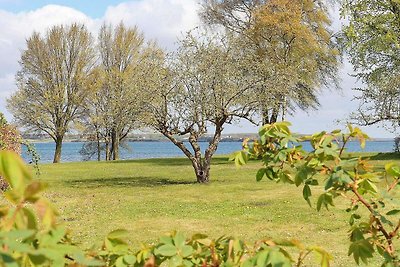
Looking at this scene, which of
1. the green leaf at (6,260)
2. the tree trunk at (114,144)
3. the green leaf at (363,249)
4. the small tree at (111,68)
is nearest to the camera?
the green leaf at (6,260)

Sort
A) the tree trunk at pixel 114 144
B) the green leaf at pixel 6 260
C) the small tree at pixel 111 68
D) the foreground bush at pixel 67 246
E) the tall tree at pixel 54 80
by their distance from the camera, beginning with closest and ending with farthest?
the green leaf at pixel 6 260
the foreground bush at pixel 67 246
the tall tree at pixel 54 80
the small tree at pixel 111 68
the tree trunk at pixel 114 144

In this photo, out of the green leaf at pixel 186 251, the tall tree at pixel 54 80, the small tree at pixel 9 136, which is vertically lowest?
the green leaf at pixel 186 251

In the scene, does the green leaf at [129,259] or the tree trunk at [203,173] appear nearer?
the green leaf at [129,259]

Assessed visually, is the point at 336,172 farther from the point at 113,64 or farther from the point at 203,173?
the point at 113,64

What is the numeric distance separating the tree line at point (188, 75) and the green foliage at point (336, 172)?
15.3 meters

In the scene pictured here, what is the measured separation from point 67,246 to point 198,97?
1638cm

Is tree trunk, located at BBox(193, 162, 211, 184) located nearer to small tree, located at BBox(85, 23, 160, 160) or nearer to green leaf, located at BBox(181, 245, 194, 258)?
green leaf, located at BBox(181, 245, 194, 258)

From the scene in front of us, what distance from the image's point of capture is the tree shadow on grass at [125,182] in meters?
17.8

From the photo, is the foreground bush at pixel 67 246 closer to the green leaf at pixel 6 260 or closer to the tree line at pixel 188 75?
the green leaf at pixel 6 260

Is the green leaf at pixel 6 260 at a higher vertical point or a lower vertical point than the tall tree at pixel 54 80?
lower

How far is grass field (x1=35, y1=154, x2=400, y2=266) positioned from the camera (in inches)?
A: 352

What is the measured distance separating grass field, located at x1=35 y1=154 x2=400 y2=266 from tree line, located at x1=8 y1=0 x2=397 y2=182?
7.82 feet

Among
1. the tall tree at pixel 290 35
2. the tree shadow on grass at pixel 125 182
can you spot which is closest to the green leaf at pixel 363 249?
the tree shadow on grass at pixel 125 182

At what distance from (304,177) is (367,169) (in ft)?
0.82
